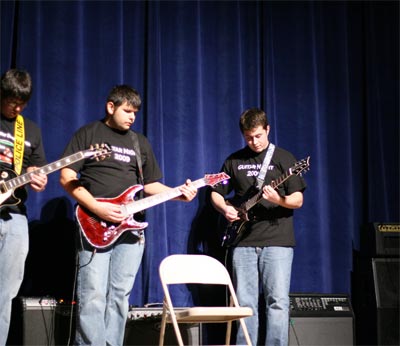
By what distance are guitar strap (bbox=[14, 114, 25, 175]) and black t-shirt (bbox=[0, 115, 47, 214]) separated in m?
0.02

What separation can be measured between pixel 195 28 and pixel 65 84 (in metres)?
1.16

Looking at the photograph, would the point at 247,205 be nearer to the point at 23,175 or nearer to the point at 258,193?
the point at 258,193

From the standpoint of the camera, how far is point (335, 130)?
5277mm

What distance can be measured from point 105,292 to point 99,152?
84cm

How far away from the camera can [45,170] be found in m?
3.54

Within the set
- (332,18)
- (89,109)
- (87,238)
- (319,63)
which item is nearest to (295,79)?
(319,63)

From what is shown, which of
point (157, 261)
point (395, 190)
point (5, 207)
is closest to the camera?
point (5, 207)

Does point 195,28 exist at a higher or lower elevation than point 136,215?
higher

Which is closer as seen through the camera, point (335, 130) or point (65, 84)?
point (65, 84)

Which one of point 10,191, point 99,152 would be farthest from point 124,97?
point 10,191

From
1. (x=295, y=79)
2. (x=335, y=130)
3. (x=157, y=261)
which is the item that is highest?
(x=295, y=79)

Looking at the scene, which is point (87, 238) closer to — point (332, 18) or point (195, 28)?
point (195, 28)

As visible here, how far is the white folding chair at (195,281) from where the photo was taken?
348 centimetres

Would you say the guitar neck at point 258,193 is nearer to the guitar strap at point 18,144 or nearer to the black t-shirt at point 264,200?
the black t-shirt at point 264,200
